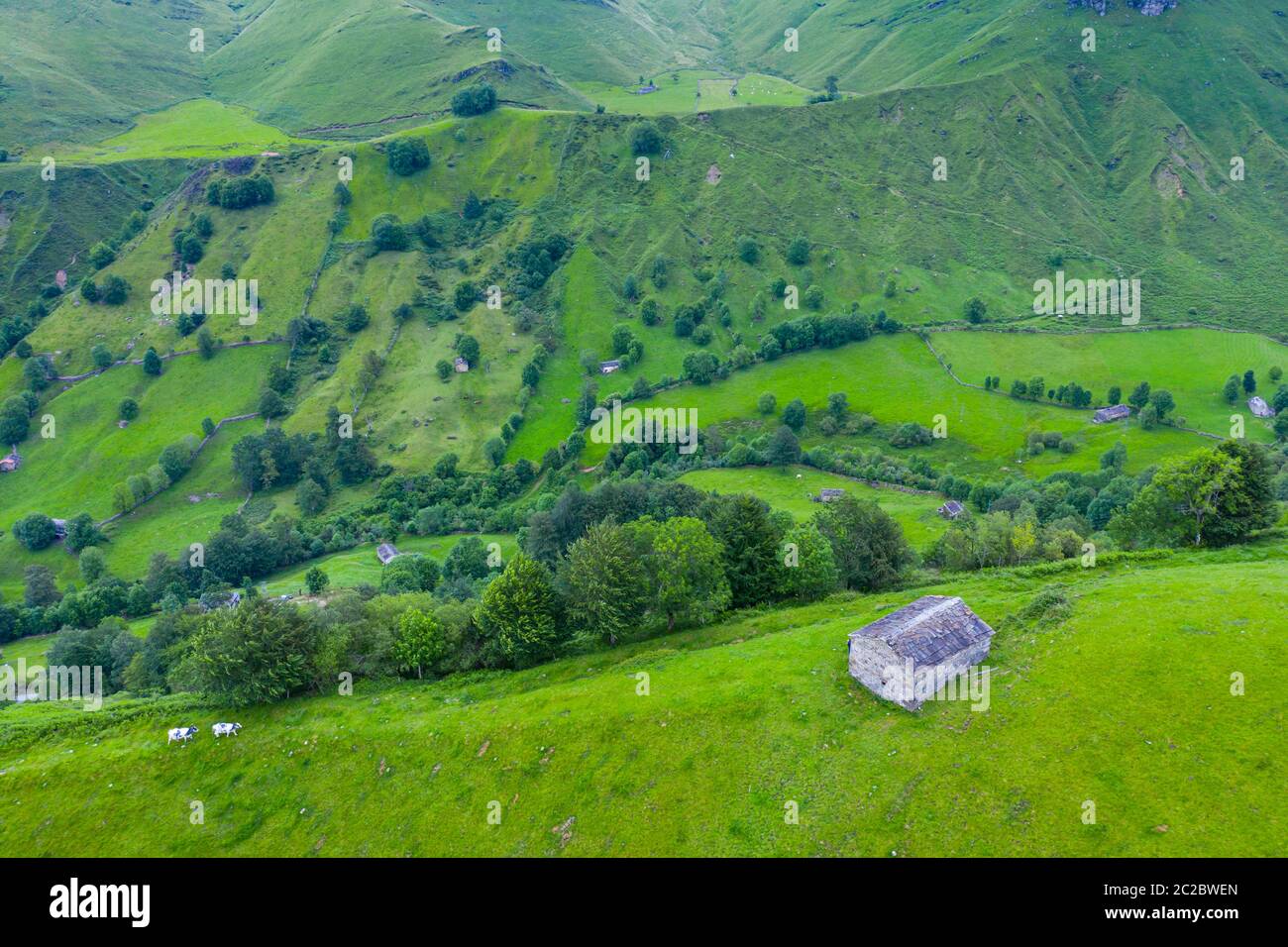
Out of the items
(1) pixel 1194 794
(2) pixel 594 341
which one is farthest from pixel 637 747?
(2) pixel 594 341

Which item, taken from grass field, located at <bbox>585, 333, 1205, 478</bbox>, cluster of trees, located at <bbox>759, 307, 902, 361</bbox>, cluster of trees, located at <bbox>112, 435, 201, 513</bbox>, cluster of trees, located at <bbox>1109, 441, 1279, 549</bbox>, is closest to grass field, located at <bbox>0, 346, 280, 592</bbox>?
cluster of trees, located at <bbox>112, 435, 201, 513</bbox>

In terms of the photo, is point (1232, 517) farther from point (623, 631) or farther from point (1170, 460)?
point (623, 631)

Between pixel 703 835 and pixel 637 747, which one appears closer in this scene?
pixel 703 835

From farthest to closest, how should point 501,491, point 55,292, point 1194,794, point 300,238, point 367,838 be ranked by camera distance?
1. point 300,238
2. point 55,292
3. point 501,491
4. point 367,838
5. point 1194,794

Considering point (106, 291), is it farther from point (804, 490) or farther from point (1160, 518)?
point (1160, 518)

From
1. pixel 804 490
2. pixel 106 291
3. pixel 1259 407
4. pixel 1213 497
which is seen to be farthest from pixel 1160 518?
pixel 106 291

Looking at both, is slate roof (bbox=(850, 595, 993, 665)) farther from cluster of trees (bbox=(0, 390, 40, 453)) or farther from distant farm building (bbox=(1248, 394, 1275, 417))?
cluster of trees (bbox=(0, 390, 40, 453))

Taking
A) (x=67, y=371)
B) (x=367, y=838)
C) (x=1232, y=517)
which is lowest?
(x=367, y=838)
